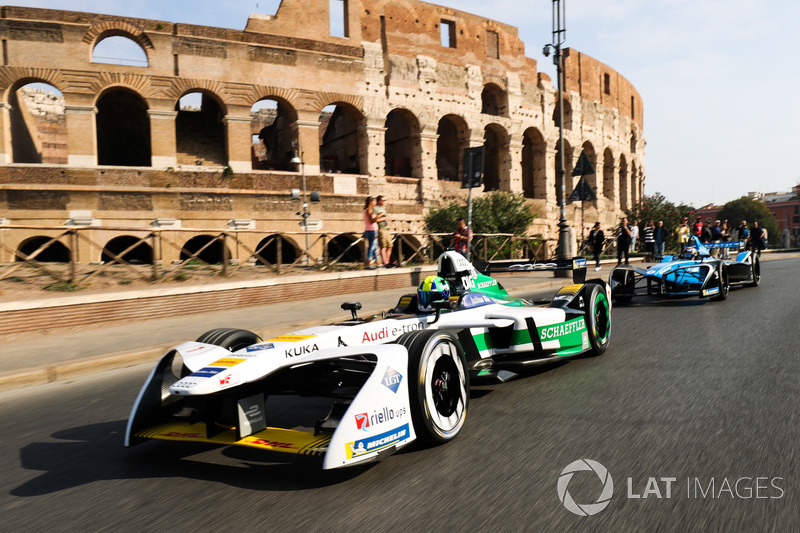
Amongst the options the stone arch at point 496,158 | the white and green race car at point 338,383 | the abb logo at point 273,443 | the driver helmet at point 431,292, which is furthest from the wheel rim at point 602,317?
the stone arch at point 496,158

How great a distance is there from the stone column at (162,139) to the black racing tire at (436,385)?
20238mm

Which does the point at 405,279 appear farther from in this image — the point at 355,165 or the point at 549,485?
the point at 355,165

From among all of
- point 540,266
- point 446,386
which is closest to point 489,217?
point 540,266

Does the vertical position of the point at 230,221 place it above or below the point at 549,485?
above

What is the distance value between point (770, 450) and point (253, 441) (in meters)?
2.82

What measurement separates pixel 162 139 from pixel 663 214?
2694 cm

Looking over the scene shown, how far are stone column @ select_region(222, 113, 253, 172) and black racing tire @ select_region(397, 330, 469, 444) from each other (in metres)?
20.4

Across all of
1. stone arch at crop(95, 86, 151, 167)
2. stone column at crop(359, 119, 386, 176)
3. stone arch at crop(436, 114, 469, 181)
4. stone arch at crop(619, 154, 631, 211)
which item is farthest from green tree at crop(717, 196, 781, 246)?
stone arch at crop(95, 86, 151, 167)

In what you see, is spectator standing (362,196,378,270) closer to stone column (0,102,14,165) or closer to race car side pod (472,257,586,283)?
race car side pod (472,257,586,283)

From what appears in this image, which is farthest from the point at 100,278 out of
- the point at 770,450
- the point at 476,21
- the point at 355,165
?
the point at 476,21

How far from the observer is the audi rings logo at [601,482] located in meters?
2.63

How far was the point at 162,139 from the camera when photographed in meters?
21.6

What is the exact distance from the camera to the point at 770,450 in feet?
10.5

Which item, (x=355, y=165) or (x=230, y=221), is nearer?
(x=230, y=221)
